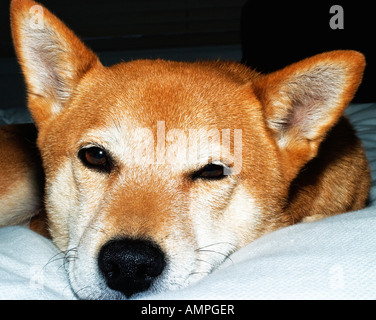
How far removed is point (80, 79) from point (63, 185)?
1.37ft

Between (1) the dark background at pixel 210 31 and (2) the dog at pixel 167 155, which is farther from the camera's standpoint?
(1) the dark background at pixel 210 31

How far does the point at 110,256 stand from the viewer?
108 cm

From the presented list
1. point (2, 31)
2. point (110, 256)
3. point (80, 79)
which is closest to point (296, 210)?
point (110, 256)

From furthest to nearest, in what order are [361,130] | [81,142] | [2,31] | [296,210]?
[2,31]
[361,130]
[296,210]
[81,142]

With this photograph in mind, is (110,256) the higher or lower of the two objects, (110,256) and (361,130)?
the higher

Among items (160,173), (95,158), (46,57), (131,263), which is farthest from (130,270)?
(46,57)

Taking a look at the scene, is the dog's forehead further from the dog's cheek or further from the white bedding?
the white bedding

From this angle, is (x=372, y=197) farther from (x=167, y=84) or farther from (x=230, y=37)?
(x=230, y=37)

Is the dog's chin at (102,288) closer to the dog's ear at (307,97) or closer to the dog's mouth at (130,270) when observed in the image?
the dog's mouth at (130,270)

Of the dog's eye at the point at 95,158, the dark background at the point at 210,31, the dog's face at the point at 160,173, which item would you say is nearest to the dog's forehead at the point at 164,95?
the dog's face at the point at 160,173

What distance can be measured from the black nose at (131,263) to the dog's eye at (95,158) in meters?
0.35

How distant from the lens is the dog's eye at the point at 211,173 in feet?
4.42

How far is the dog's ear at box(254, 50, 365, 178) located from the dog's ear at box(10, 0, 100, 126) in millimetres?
676

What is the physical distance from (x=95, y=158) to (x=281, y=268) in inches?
28.0
